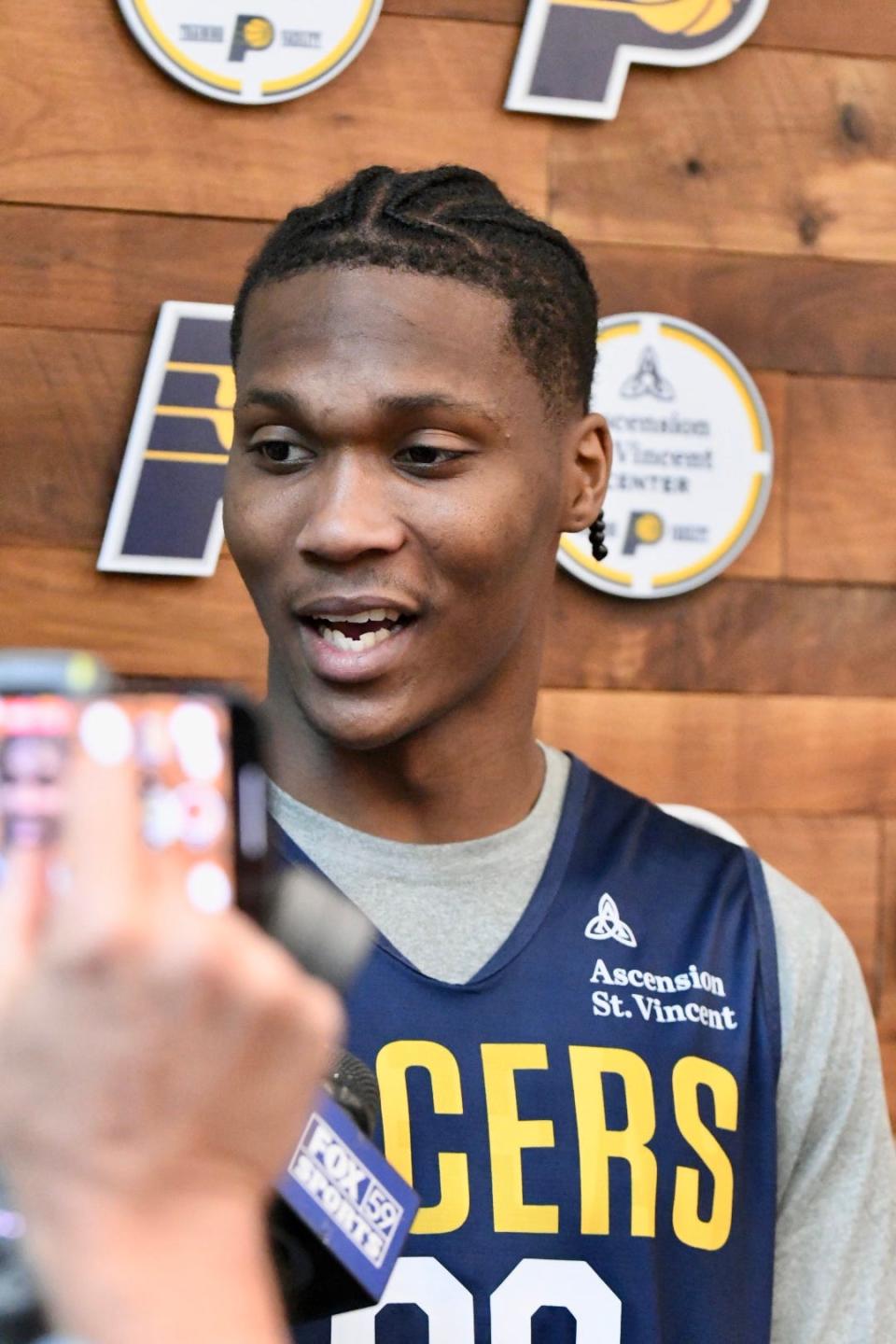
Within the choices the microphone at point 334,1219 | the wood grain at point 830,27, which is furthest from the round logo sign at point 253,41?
the microphone at point 334,1219

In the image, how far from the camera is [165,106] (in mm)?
1429

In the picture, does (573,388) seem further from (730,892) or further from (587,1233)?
(587,1233)

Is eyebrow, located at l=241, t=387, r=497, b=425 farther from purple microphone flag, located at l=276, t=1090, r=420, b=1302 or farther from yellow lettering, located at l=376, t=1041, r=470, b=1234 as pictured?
purple microphone flag, located at l=276, t=1090, r=420, b=1302

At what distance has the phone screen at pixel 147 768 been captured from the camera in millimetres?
384

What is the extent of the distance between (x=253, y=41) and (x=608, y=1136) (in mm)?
904

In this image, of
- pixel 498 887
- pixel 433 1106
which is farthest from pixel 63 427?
pixel 433 1106

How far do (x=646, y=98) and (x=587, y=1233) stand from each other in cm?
98

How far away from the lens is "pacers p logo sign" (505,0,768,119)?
4.91 feet

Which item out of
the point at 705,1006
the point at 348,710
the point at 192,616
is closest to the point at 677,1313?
the point at 705,1006

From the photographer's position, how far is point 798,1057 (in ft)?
3.52

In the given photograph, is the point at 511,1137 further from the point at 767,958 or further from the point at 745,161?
the point at 745,161

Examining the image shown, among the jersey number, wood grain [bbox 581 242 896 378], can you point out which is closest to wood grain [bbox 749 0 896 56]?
wood grain [bbox 581 242 896 378]

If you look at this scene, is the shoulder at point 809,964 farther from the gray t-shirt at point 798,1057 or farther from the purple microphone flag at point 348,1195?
the purple microphone flag at point 348,1195

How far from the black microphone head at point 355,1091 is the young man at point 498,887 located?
1.16ft
